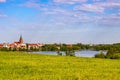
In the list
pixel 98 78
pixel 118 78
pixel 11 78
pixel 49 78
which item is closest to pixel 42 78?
pixel 49 78

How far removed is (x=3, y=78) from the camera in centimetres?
1475

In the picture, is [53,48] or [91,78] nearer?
A: [91,78]

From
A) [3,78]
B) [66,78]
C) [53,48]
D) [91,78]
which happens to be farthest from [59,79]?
[53,48]

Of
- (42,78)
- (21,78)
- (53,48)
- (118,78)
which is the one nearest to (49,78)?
(42,78)

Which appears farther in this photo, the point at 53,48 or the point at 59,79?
the point at 53,48

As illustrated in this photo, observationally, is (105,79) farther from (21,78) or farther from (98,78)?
(21,78)

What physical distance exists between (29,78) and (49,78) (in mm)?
933

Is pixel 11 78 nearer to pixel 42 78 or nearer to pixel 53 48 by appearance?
pixel 42 78

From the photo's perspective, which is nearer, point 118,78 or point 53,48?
point 118,78

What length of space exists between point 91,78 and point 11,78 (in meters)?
3.74

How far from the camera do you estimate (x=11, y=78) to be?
14805mm

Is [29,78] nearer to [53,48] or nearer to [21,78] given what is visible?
[21,78]

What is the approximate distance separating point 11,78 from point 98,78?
163 inches

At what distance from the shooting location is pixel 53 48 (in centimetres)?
13462
